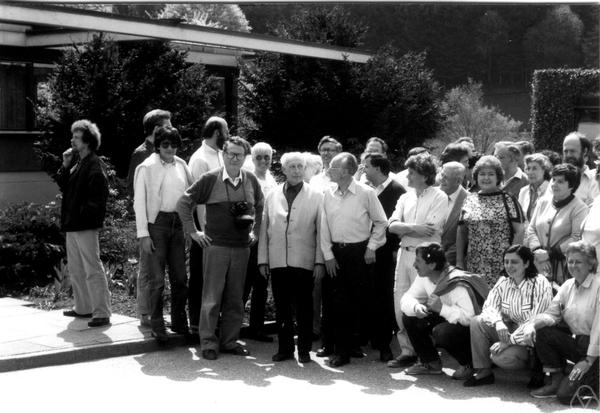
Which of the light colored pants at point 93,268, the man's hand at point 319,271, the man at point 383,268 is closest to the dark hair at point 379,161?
the man at point 383,268

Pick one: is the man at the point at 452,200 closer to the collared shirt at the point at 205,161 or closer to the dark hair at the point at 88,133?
the collared shirt at the point at 205,161

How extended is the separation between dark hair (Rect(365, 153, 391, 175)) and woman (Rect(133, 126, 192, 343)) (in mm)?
1802

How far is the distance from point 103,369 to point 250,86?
14.0 meters

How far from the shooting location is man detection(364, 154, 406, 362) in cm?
821

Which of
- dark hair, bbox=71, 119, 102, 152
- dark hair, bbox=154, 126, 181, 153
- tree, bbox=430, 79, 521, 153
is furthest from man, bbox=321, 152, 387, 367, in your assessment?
tree, bbox=430, 79, 521, 153

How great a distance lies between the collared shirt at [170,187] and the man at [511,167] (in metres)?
3.33

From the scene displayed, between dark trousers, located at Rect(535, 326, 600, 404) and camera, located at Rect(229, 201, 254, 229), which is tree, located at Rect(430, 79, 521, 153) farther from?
dark trousers, located at Rect(535, 326, 600, 404)

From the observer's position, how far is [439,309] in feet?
24.2

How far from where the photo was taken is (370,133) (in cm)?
2342

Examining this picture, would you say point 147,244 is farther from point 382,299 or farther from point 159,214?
point 382,299

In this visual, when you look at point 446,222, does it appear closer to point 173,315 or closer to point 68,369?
point 173,315

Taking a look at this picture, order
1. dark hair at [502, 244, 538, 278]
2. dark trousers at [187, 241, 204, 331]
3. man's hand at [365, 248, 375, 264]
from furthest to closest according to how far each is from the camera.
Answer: dark trousers at [187, 241, 204, 331], man's hand at [365, 248, 375, 264], dark hair at [502, 244, 538, 278]

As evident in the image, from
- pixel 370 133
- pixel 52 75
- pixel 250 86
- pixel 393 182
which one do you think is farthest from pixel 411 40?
pixel 393 182

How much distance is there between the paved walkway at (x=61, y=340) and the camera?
7840 mm
